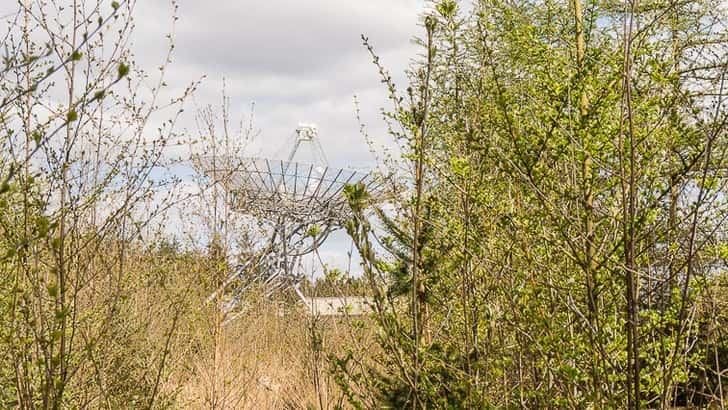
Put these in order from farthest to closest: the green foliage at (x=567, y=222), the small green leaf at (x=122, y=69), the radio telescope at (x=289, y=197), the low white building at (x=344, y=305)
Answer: the radio telescope at (x=289, y=197)
the low white building at (x=344, y=305)
the green foliage at (x=567, y=222)
the small green leaf at (x=122, y=69)

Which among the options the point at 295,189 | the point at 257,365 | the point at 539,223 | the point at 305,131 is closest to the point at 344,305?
the point at 539,223

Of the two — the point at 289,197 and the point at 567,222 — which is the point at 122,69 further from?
the point at 289,197

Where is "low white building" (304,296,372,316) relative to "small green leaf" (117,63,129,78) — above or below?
below

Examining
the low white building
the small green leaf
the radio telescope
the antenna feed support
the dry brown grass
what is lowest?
the dry brown grass

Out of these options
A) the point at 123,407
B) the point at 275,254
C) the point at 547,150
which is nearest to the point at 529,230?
the point at 547,150

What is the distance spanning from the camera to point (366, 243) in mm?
1910

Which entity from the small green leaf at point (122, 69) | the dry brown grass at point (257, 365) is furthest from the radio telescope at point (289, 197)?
the small green leaf at point (122, 69)

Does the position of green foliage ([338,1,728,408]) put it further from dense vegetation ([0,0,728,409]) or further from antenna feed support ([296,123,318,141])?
antenna feed support ([296,123,318,141])

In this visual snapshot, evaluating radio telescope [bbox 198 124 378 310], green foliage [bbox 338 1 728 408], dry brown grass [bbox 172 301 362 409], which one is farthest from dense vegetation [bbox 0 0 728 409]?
radio telescope [bbox 198 124 378 310]

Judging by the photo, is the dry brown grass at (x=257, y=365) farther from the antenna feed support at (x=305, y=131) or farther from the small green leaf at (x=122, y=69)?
the antenna feed support at (x=305, y=131)

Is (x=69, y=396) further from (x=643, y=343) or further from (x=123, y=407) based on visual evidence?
(x=643, y=343)

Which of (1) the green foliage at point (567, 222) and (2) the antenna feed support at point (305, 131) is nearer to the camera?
(1) the green foliage at point (567, 222)

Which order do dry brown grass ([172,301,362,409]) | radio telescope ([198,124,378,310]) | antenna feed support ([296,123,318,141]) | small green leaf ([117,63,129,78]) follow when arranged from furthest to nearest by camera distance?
1. antenna feed support ([296,123,318,141])
2. radio telescope ([198,124,378,310])
3. dry brown grass ([172,301,362,409])
4. small green leaf ([117,63,129,78])

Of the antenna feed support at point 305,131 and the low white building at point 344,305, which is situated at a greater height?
Result: the antenna feed support at point 305,131
